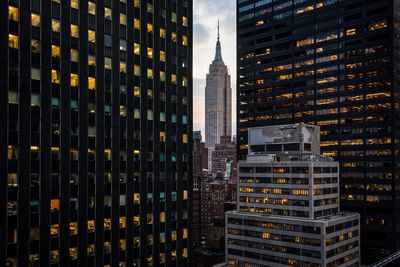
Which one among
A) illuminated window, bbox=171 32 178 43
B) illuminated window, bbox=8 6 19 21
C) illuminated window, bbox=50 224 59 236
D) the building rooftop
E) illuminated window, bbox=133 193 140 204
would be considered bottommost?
the building rooftop

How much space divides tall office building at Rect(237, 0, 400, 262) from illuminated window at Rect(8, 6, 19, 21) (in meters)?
133

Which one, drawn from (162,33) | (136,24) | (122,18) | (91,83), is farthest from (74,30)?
(162,33)

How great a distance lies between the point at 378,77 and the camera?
156 metres

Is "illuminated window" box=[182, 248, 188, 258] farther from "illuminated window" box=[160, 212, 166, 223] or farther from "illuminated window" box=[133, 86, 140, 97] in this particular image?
"illuminated window" box=[133, 86, 140, 97]

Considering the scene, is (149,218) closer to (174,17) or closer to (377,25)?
(174,17)

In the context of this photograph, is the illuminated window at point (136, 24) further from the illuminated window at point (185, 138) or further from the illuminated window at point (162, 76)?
the illuminated window at point (185, 138)

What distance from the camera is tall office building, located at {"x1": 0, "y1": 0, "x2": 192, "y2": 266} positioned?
54219 millimetres

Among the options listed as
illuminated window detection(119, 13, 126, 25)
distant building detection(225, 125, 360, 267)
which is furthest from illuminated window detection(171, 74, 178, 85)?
distant building detection(225, 125, 360, 267)

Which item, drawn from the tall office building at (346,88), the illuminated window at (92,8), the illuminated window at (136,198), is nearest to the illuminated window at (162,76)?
the illuminated window at (92,8)

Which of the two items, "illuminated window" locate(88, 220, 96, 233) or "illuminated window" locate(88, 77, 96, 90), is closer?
"illuminated window" locate(88, 220, 96, 233)

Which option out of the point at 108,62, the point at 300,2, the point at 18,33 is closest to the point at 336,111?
the point at 300,2

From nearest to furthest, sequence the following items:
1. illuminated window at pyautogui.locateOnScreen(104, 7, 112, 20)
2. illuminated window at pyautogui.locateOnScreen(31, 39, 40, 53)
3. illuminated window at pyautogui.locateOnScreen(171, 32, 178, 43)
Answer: illuminated window at pyautogui.locateOnScreen(31, 39, 40, 53), illuminated window at pyautogui.locateOnScreen(104, 7, 112, 20), illuminated window at pyautogui.locateOnScreen(171, 32, 178, 43)

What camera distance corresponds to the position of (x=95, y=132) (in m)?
62.7

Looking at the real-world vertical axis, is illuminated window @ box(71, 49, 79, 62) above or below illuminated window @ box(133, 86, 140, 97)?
above
